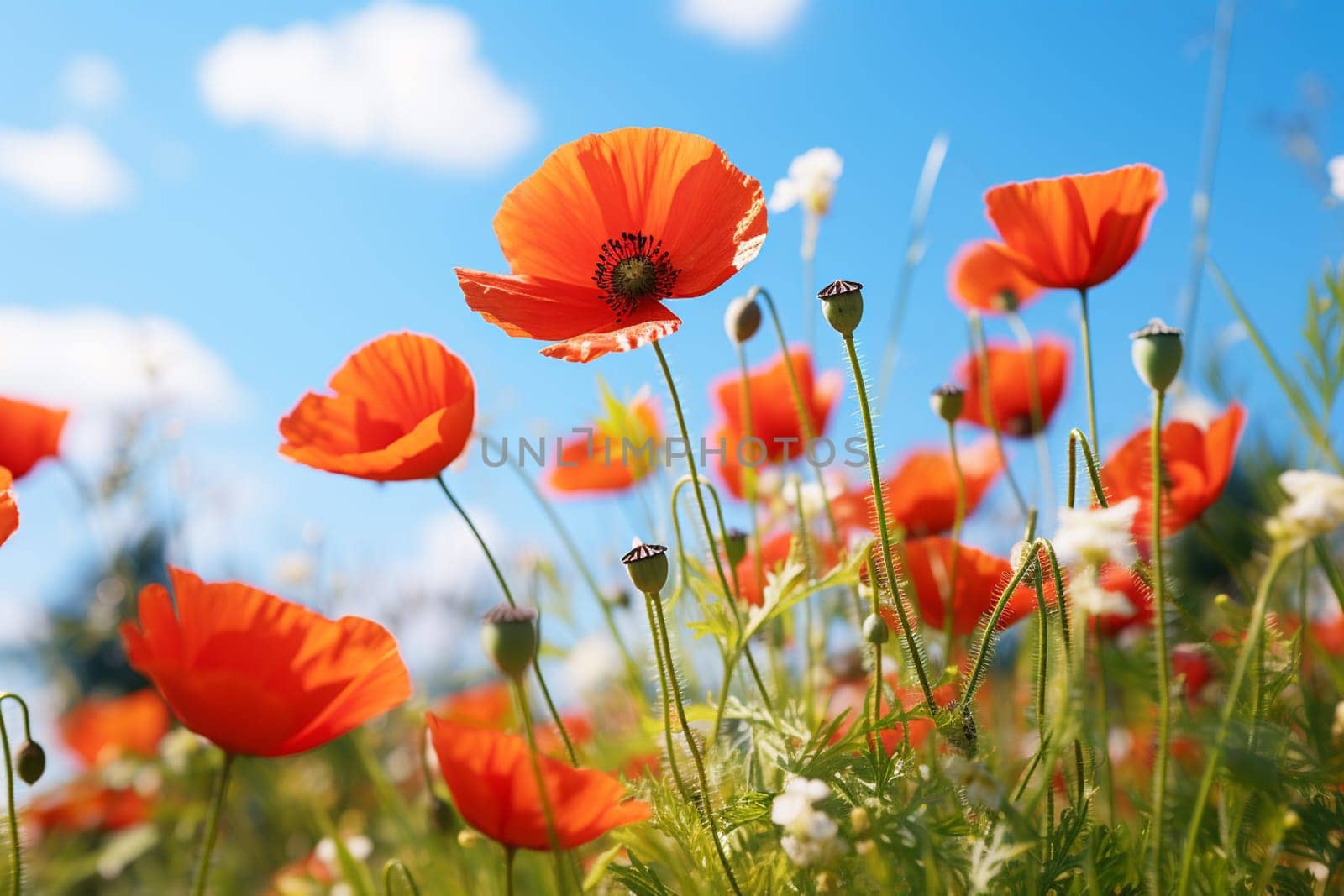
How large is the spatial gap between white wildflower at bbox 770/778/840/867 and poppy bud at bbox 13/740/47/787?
0.74m

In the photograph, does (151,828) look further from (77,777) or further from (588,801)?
(588,801)

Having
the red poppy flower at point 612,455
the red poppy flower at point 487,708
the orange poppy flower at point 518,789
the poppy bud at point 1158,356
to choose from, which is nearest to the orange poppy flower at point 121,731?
the red poppy flower at point 487,708

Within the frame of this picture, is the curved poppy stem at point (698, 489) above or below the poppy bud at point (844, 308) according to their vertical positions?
below

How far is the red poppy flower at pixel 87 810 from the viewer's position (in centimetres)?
310

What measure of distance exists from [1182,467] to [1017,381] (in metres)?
0.66

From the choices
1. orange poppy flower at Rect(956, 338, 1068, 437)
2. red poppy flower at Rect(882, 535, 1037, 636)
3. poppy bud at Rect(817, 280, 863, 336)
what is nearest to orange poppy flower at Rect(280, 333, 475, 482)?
poppy bud at Rect(817, 280, 863, 336)

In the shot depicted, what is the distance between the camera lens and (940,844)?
0.77 m

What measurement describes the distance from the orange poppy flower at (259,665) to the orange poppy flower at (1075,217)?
29.5 inches

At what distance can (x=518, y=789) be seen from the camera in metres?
0.85

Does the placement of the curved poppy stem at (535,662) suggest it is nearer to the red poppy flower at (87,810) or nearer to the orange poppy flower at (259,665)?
the orange poppy flower at (259,665)

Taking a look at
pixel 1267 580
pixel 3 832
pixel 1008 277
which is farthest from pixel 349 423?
Answer: pixel 1008 277

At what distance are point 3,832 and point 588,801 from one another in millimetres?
652

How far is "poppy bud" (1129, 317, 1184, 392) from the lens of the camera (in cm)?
82

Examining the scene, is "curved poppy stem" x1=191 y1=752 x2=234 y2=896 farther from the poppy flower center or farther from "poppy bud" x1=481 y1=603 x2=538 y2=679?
the poppy flower center
